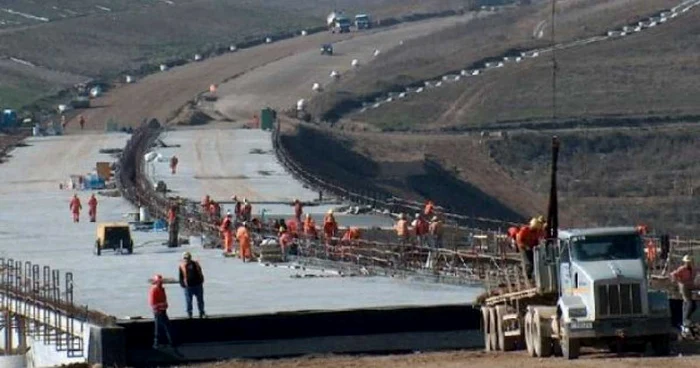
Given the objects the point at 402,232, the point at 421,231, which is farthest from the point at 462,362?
the point at 421,231

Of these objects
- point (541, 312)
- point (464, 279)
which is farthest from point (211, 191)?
point (541, 312)

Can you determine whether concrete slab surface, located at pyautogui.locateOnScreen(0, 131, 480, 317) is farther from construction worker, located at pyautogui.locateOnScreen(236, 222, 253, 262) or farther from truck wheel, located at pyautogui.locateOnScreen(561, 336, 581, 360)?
truck wheel, located at pyautogui.locateOnScreen(561, 336, 581, 360)

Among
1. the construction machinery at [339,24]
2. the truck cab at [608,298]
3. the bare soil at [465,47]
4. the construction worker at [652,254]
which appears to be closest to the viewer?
the truck cab at [608,298]

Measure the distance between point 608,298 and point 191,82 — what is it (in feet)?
309

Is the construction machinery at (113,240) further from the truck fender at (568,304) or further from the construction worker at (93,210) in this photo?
the truck fender at (568,304)

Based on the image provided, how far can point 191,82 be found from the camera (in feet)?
407

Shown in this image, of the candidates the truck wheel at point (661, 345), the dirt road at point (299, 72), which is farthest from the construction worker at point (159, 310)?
the dirt road at point (299, 72)

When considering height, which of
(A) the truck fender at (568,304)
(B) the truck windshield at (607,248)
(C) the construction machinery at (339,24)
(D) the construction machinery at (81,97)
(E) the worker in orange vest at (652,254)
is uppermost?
(C) the construction machinery at (339,24)

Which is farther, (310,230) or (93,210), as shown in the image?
(93,210)

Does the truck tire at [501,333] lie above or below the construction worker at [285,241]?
below

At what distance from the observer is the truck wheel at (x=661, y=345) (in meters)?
31.2

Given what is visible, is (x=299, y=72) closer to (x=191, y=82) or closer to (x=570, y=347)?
(x=191, y=82)

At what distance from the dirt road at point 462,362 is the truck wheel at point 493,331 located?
0.34 meters

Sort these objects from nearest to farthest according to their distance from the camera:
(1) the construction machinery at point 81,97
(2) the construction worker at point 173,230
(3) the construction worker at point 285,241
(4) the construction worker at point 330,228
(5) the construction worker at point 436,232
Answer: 1. (3) the construction worker at point 285,241
2. (5) the construction worker at point 436,232
3. (4) the construction worker at point 330,228
4. (2) the construction worker at point 173,230
5. (1) the construction machinery at point 81,97
